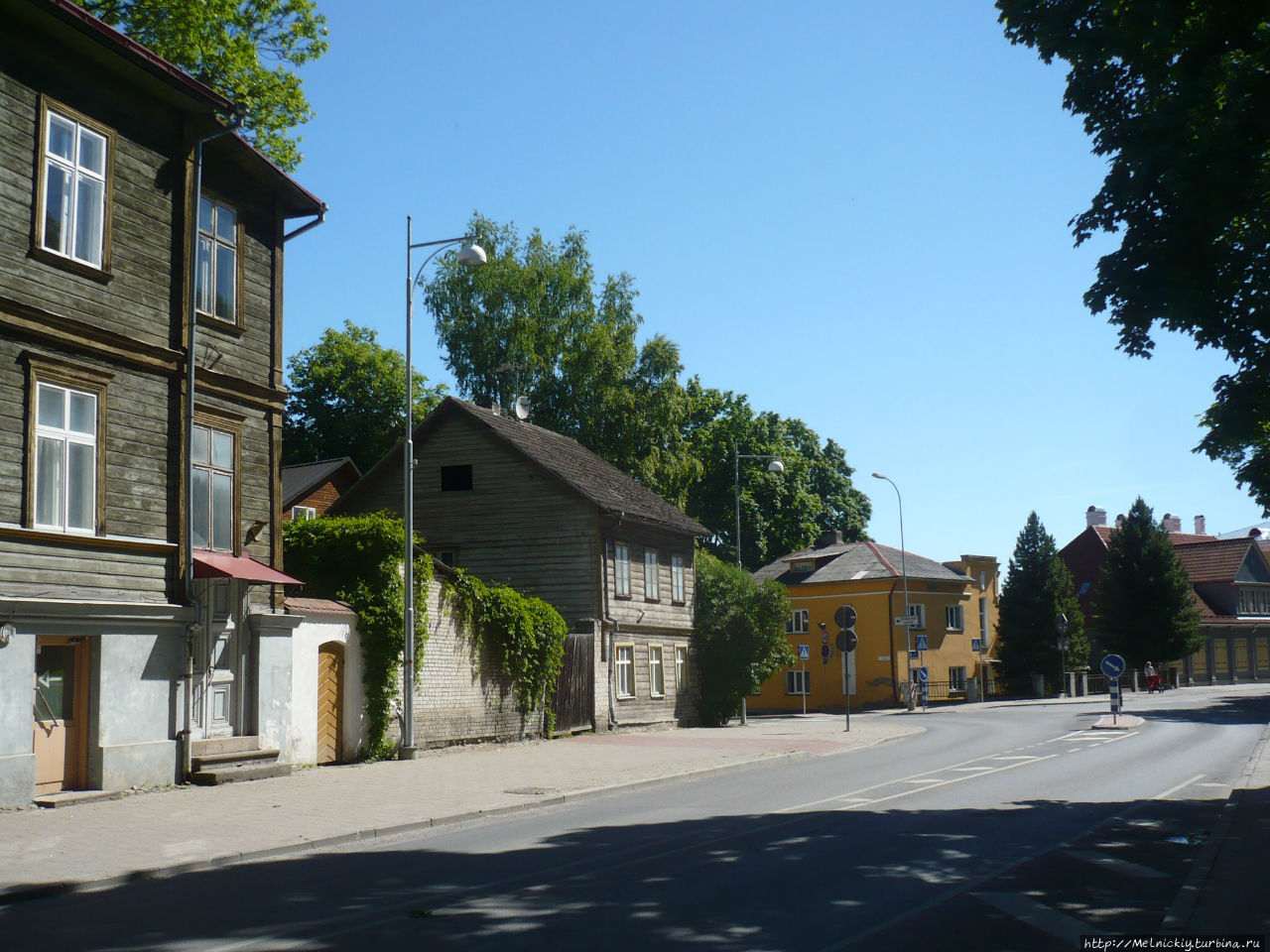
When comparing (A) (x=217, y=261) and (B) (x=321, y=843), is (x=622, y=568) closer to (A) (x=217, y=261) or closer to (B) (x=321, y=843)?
(A) (x=217, y=261)

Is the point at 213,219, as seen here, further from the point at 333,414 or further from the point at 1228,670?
the point at 1228,670

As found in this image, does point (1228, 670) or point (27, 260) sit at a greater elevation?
point (27, 260)

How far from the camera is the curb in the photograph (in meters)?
9.33

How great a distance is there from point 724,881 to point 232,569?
1080 centimetres

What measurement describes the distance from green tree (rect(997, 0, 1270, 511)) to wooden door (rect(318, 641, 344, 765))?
13.8 meters

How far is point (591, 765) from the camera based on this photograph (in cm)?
2031

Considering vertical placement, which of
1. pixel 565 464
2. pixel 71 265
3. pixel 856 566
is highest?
pixel 71 265

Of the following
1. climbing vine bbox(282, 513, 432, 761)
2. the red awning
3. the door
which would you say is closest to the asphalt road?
the door

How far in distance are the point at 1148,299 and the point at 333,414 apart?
149 ft

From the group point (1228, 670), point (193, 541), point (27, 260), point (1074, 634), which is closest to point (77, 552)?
point (193, 541)

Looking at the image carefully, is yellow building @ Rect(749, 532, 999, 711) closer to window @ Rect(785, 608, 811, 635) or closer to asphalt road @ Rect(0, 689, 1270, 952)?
window @ Rect(785, 608, 811, 635)

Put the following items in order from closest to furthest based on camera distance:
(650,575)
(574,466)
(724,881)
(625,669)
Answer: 1. (724,881)
2. (625,669)
3. (574,466)
4. (650,575)

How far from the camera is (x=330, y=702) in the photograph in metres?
20.6

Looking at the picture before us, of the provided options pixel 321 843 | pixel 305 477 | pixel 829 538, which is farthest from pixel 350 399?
pixel 321 843
